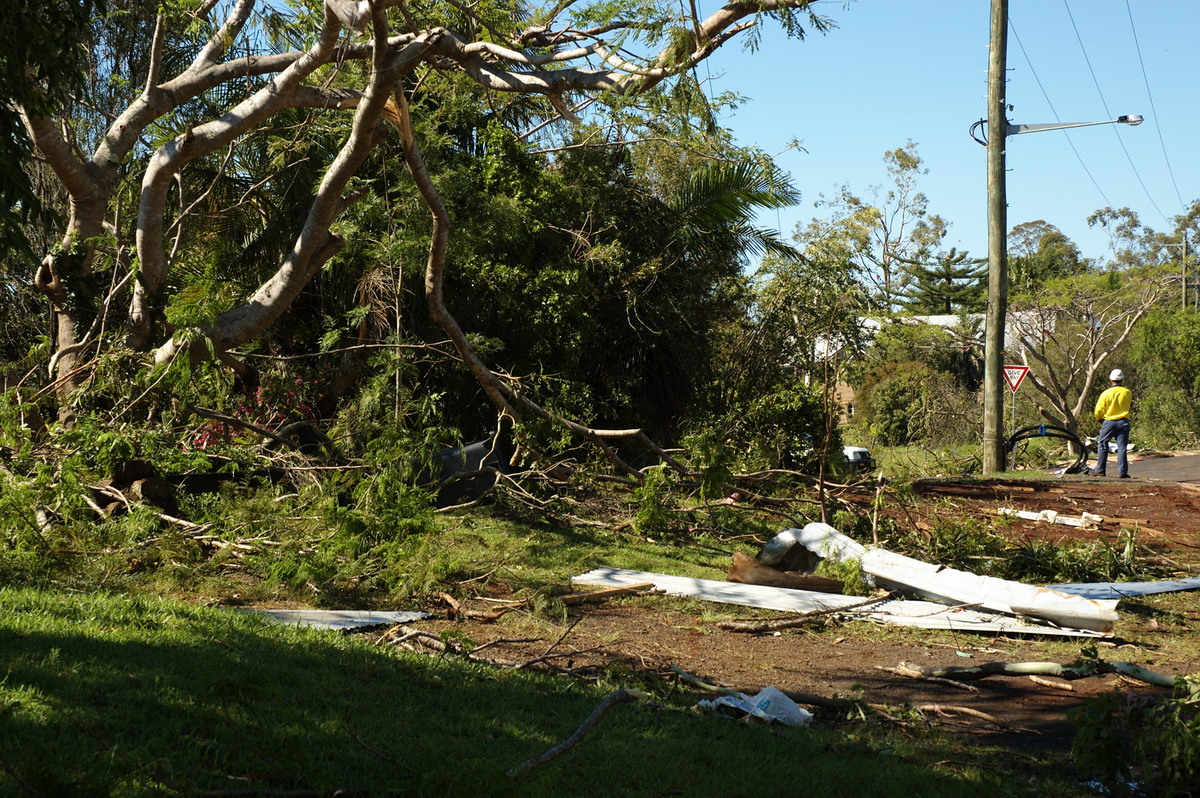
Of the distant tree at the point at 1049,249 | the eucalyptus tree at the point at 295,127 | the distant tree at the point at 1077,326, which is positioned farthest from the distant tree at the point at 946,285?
the eucalyptus tree at the point at 295,127

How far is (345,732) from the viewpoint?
3689 mm

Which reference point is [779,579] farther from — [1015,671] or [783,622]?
[1015,671]

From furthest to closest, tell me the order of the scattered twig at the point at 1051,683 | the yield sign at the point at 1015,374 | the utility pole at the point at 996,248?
the yield sign at the point at 1015,374, the utility pole at the point at 996,248, the scattered twig at the point at 1051,683

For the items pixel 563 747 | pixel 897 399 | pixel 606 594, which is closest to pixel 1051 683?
pixel 606 594

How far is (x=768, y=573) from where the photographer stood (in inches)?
309

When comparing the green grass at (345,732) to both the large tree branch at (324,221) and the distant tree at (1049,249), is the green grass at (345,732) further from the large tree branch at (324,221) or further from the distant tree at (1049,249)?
the distant tree at (1049,249)

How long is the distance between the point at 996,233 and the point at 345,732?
51.3 feet

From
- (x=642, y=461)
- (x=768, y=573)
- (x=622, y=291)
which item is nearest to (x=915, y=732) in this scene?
(x=768, y=573)

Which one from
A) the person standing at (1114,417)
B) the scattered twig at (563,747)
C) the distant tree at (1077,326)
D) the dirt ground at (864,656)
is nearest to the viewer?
the scattered twig at (563,747)

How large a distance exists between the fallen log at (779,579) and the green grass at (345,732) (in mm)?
3066

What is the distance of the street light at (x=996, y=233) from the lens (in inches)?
642

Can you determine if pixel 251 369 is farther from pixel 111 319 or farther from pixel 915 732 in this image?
pixel 915 732

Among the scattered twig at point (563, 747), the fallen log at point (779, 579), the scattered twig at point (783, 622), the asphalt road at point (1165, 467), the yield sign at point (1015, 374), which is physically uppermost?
the yield sign at point (1015, 374)

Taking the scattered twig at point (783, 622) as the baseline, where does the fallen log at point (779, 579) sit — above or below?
above
